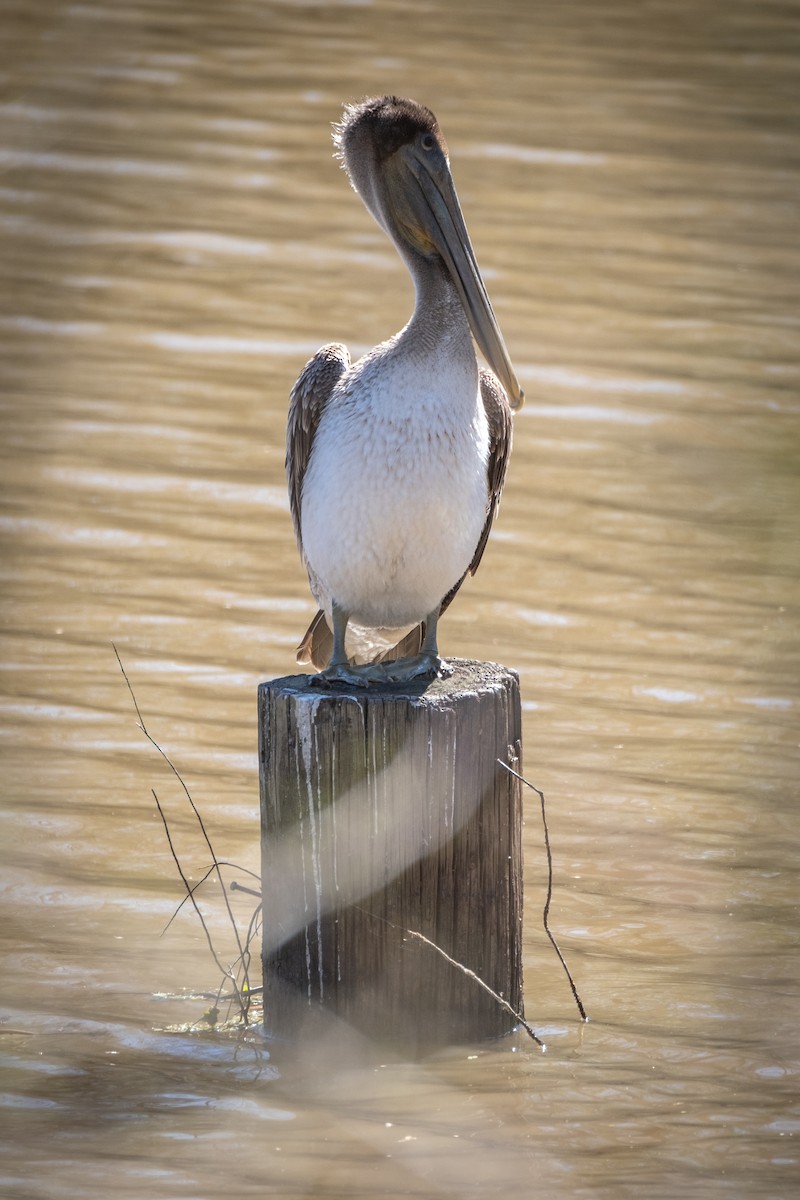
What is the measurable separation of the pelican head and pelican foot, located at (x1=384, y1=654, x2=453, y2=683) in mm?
543

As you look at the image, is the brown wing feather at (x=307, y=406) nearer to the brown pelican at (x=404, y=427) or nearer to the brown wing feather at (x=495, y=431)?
the brown pelican at (x=404, y=427)

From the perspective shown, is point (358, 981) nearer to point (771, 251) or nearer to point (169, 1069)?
point (169, 1069)

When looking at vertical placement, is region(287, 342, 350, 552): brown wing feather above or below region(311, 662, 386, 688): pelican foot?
above

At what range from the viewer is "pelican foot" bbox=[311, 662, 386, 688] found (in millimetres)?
3033

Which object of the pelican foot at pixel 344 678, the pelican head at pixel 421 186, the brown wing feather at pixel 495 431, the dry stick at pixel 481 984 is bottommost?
the dry stick at pixel 481 984

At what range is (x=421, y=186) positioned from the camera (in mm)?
3271

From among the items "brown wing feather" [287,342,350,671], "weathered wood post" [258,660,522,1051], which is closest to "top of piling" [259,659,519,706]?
"weathered wood post" [258,660,522,1051]

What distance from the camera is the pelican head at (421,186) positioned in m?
3.25

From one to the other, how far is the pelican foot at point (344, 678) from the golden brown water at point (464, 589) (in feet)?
1.90

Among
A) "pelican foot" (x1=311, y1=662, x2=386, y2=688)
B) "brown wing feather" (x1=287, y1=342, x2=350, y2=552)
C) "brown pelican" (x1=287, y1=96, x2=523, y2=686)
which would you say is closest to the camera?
"pelican foot" (x1=311, y1=662, x2=386, y2=688)

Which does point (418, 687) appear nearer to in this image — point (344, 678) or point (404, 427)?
point (344, 678)

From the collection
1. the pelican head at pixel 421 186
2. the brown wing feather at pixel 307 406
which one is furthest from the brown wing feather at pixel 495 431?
the brown wing feather at pixel 307 406

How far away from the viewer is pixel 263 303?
23.5ft

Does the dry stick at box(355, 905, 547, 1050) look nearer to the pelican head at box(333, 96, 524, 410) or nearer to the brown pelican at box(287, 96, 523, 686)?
the brown pelican at box(287, 96, 523, 686)
